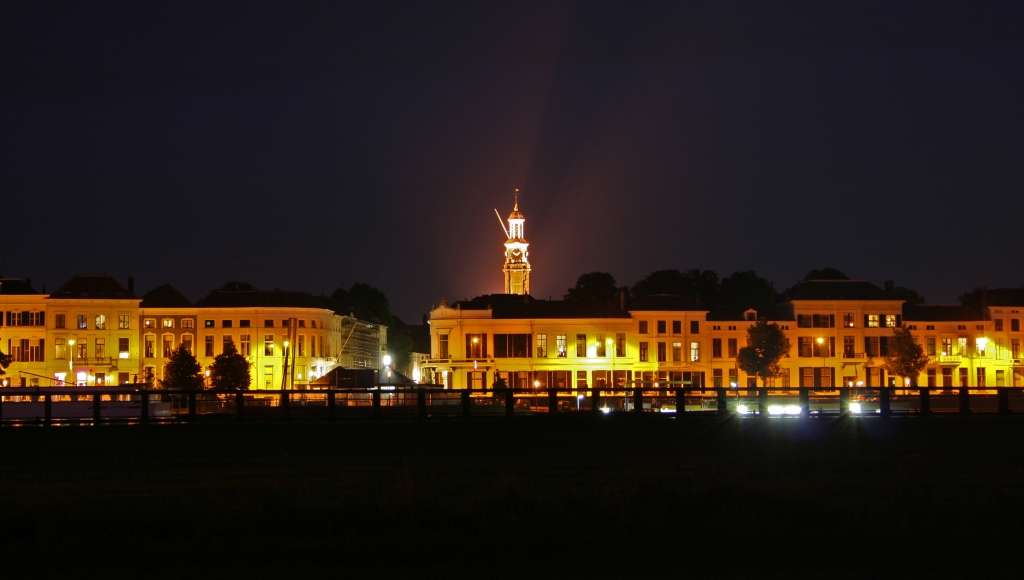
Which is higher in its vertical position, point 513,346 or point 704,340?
point 704,340

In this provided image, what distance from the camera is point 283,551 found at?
561 inches

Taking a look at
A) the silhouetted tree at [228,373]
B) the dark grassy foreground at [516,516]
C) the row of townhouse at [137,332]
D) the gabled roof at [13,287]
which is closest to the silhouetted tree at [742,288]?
the row of townhouse at [137,332]

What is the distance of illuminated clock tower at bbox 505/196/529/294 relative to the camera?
158250mm

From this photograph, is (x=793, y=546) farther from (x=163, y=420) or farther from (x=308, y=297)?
(x=308, y=297)

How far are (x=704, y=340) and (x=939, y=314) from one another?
2194cm

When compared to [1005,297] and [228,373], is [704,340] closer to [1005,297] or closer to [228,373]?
[1005,297]

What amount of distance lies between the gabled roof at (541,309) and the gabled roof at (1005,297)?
3345 cm

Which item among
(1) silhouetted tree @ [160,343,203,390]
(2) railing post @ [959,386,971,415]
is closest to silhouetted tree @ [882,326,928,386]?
(1) silhouetted tree @ [160,343,203,390]

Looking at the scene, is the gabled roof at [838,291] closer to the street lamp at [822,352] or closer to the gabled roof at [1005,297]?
the street lamp at [822,352]

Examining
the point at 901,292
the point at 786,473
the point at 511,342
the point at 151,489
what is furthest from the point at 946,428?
the point at 901,292

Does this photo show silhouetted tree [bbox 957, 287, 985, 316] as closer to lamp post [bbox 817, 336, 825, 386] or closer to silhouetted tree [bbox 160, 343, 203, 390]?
lamp post [bbox 817, 336, 825, 386]

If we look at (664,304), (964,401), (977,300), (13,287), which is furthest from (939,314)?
(13,287)

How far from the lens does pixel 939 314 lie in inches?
4309

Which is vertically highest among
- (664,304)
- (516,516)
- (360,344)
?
(664,304)
